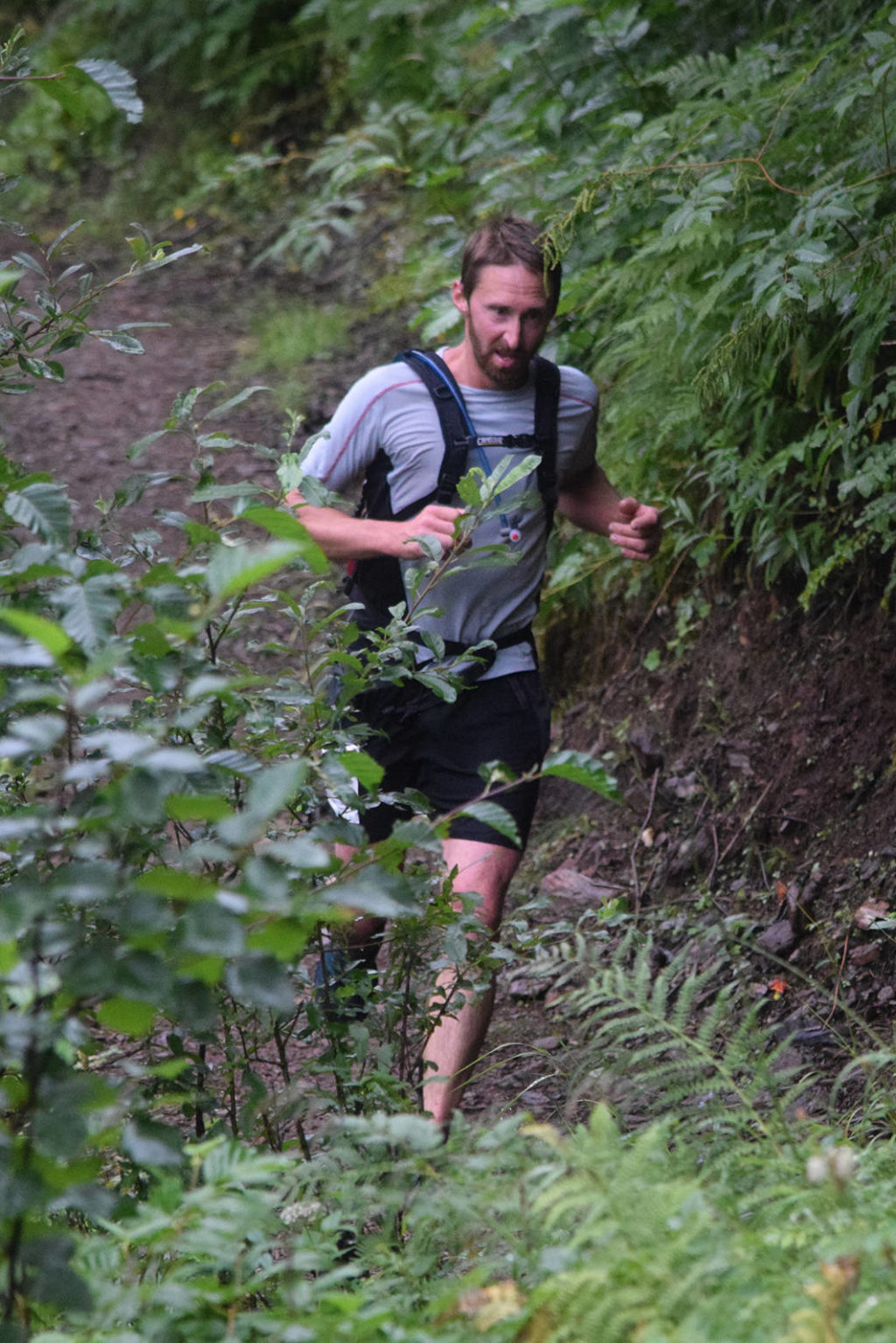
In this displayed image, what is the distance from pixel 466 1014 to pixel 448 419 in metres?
1.65

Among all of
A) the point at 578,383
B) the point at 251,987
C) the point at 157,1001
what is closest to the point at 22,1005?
the point at 157,1001

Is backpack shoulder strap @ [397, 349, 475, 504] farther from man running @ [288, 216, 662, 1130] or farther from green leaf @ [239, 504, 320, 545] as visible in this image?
green leaf @ [239, 504, 320, 545]

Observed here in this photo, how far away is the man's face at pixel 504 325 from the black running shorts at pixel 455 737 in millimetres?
900

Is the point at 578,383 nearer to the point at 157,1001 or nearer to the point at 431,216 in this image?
the point at 157,1001

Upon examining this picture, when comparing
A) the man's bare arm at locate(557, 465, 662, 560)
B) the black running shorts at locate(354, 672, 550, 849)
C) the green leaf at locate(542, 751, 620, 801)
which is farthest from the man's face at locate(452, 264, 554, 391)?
the green leaf at locate(542, 751, 620, 801)

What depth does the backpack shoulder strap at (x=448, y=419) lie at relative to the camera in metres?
3.85

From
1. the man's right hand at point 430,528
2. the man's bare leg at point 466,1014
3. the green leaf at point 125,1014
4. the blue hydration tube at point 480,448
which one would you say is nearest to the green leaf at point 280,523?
the green leaf at point 125,1014

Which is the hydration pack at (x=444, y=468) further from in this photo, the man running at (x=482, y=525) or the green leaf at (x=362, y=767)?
the green leaf at (x=362, y=767)

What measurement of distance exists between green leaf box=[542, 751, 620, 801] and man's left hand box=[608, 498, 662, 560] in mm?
2025

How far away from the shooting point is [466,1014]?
354 cm

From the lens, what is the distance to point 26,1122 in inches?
96.0

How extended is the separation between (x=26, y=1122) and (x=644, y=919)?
284 centimetres

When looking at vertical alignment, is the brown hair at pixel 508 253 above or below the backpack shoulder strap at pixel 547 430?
above

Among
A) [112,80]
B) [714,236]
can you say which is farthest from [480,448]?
[112,80]
